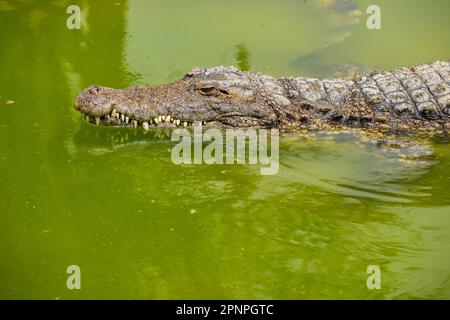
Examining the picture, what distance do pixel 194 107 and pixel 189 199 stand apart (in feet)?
4.93

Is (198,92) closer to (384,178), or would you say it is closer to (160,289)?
(384,178)

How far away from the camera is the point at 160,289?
4.79 metres

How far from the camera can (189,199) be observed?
5.86m

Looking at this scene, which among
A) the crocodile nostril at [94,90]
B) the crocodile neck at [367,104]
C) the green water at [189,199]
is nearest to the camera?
the green water at [189,199]

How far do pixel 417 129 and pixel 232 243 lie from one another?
9.35ft

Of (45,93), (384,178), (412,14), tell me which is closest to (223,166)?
(384,178)

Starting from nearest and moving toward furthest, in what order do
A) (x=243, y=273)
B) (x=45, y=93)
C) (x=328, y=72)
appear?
(x=243, y=273) < (x=45, y=93) < (x=328, y=72)

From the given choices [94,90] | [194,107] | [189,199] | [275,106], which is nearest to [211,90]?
[194,107]

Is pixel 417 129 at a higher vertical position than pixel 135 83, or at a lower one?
lower

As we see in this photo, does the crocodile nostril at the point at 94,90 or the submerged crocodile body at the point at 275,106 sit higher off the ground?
the crocodile nostril at the point at 94,90

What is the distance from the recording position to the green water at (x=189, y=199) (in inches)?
194

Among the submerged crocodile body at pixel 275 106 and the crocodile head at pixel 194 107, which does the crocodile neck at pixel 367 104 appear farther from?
the crocodile head at pixel 194 107

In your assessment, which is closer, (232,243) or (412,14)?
(232,243)

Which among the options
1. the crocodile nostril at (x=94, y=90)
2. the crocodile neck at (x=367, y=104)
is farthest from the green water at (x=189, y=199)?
the crocodile nostril at (x=94, y=90)
